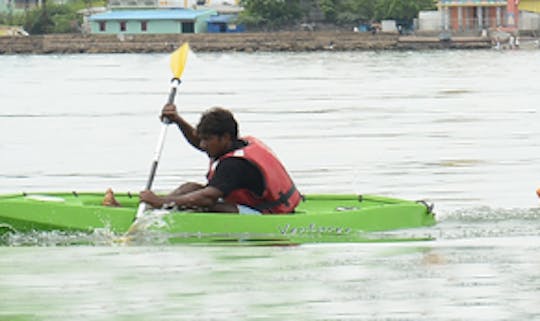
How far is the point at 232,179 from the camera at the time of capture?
12.2 metres

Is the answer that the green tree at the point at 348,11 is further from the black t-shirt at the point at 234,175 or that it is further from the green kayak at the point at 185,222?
the black t-shirt at the point at 234,175

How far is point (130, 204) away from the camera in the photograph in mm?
13234

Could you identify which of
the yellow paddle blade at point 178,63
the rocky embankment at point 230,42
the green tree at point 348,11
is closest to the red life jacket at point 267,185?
the yellow paddle blade at point 178,63

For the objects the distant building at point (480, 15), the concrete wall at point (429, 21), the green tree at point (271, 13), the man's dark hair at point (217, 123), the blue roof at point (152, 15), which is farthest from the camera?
the blue roof at point (152, 15)

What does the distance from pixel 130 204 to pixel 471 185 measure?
5699 mm

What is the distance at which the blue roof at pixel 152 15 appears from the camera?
3491 inches

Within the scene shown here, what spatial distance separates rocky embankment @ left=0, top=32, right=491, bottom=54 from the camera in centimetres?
8369

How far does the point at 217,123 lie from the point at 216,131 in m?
0.06

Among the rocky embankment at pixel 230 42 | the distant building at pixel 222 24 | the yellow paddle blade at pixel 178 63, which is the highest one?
the yellow paddle blade at pixel 178 63

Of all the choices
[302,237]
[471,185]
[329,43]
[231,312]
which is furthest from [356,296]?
→ [329,43]

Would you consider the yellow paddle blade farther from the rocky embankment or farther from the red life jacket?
the rocky embankment

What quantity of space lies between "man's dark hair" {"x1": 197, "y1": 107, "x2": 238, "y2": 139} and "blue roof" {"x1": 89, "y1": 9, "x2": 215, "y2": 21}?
250ft

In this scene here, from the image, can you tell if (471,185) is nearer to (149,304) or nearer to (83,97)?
(149,304)

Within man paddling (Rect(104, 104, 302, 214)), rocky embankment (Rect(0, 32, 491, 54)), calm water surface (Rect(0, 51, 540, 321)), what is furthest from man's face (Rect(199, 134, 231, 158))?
rocky embankment (Rect(0, 32, 491, 54))
